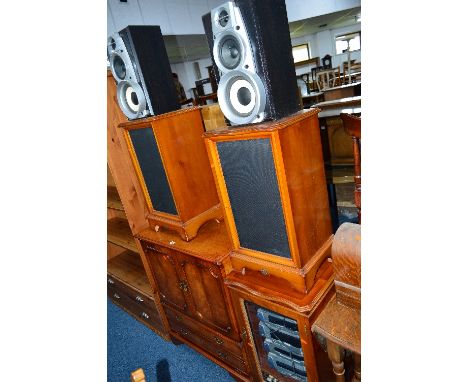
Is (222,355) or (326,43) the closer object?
(222,355)

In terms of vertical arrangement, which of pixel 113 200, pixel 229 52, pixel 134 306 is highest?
pixel 229 52

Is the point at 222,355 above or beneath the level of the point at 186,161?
beneath

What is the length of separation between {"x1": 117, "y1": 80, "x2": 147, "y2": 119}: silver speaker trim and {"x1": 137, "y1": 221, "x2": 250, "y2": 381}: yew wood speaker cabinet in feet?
2.25

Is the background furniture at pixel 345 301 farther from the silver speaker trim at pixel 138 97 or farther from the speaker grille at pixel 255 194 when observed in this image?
the silver speaker trim at pixel 138 97

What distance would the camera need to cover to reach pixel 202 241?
1.57 meters

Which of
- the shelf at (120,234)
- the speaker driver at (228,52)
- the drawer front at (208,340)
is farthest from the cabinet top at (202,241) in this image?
the speaker driver at (228,52)

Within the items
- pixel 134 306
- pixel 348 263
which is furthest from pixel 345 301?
pixel 134 306

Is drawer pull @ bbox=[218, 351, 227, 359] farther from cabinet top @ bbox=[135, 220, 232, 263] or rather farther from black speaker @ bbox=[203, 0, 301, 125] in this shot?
black speaker @ bbox=[203, 0, 301, 125]

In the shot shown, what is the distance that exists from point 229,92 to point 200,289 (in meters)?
1.01

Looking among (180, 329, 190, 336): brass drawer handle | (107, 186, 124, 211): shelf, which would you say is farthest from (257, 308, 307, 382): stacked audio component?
(107, 186, 124, 211): shelf

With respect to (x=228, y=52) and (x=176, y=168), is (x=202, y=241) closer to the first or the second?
(x=176, y=168)
